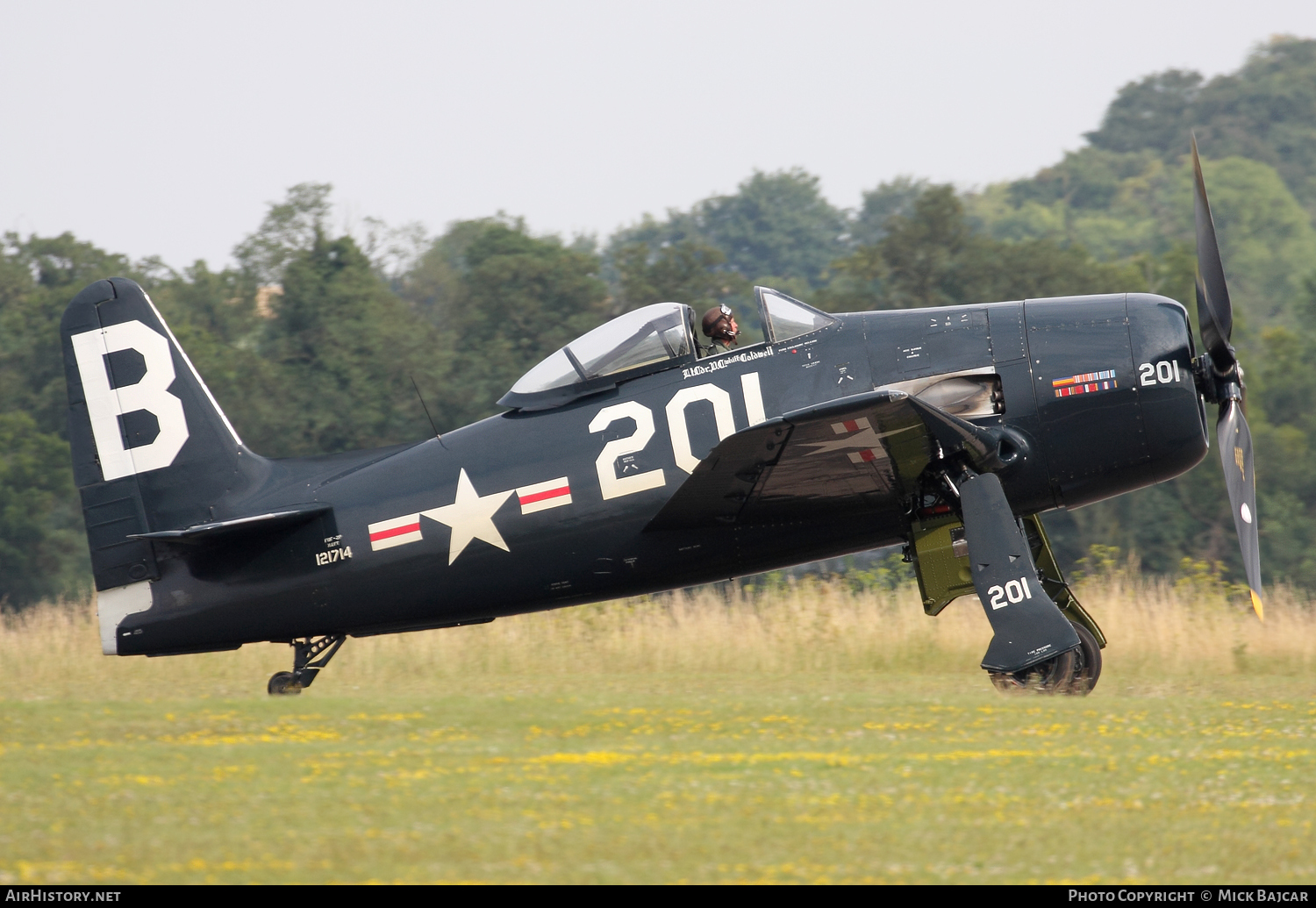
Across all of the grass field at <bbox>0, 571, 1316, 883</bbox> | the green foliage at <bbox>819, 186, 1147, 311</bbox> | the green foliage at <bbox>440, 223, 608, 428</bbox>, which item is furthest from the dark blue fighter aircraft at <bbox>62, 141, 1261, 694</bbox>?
the green foliage at <bbox>819, 186, 1147, 311</bbox>

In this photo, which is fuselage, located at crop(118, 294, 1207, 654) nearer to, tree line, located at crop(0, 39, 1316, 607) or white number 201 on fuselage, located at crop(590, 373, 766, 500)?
white number 201 on fuselage, located at crop(590, 373, 766, 500)

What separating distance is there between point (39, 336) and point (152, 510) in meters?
25.5

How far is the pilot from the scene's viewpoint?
32.8 ft

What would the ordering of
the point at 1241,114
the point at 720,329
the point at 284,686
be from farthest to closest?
the point at 1241,114 < the point at 284,686 < the point at 720,329

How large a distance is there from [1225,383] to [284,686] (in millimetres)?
7130

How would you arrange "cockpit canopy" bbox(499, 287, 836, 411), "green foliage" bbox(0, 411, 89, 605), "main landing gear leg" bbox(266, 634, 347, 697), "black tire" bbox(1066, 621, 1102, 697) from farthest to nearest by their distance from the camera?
1. "green foliage" bbox(0, 411, 89, 605)
2. "main landing gear leg" bbox(266, 634, 347, 697)
3. "cockpit canopy" bbox(499, 287, 836, 411)
4. "black tire" bbox(1066, 621, 1102, 697)

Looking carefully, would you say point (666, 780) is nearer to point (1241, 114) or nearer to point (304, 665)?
point (304, 665)

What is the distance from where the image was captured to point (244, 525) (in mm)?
10102

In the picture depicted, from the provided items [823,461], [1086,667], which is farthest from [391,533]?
[1086,667]

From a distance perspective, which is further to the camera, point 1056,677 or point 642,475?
point 642,475

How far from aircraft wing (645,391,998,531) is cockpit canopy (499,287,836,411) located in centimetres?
100

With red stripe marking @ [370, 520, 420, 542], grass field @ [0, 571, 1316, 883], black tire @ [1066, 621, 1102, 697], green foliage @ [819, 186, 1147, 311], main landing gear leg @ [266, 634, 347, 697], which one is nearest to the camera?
grass field @ [0, 571, 1316, 883]

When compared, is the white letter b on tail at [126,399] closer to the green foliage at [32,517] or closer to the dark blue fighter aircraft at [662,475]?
the dark blue fighter aircraft at [662,475]

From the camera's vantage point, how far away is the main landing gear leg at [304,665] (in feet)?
Answer: 34.4
